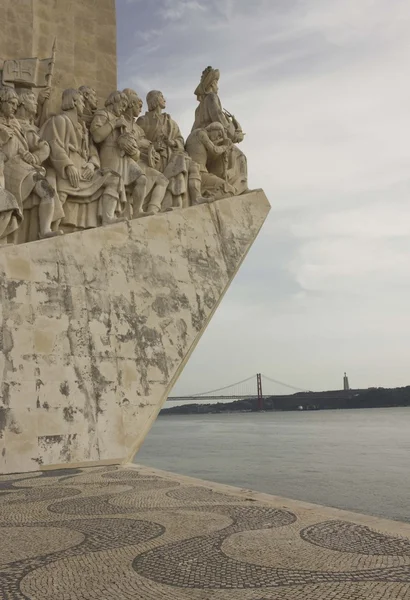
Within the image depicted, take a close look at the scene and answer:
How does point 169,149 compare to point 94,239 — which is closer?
point 94,239

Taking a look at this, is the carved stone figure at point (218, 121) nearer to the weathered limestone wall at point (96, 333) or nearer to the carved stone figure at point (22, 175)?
the weathered limestone wall at point (96, 333)

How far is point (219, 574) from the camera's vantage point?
1560 millimetres

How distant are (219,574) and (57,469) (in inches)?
100

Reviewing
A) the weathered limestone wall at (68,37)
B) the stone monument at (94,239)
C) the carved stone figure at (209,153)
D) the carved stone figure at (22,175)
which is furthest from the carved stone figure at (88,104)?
the carved stone figure at (209,153)

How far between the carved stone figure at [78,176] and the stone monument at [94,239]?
0.5 inches

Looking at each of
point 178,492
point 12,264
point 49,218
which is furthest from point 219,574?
point 49,218

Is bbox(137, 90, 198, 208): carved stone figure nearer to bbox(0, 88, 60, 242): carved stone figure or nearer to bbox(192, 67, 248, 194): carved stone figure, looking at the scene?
bbox(192, 67, 248, 194): carved stone figure

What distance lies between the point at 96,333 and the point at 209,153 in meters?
2.92

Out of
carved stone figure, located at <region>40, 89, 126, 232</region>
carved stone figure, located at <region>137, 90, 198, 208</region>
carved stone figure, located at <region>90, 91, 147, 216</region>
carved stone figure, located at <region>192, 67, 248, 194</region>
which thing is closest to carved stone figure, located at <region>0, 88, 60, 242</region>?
carved stone figure, located at <region>40, 89, 126, 232</region>

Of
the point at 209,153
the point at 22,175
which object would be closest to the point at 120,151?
the point at 22,175

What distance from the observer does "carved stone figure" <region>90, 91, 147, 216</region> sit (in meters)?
5.38

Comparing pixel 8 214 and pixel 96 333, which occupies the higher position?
pixel 8 214

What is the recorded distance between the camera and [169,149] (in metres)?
6.18

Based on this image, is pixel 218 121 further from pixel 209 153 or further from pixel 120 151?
pixel 120 151
